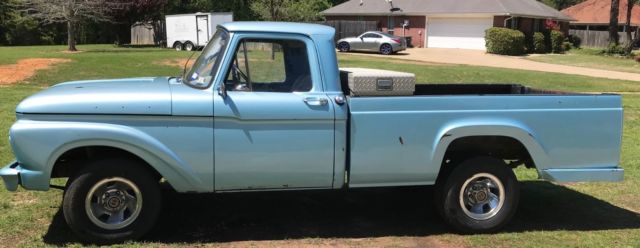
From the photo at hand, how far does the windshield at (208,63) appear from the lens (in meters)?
4.78

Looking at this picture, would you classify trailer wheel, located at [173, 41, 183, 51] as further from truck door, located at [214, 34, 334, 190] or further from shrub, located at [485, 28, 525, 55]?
truck door, located at [214, 34, 334, 190]

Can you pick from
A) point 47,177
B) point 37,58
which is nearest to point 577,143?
point 47,177

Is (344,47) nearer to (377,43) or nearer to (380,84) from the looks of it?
(377,43)

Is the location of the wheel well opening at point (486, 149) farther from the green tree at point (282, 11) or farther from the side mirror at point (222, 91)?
A: the green tree at point (282, 11)

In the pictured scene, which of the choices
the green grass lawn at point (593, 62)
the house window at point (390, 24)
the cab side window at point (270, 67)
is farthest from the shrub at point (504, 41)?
the cab side window at point (270, 67)

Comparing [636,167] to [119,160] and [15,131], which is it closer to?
[119,160]

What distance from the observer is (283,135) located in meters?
4.72

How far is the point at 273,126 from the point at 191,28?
34939mm

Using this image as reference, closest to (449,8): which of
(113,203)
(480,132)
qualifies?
(480,132)

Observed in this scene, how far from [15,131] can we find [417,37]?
139 feet

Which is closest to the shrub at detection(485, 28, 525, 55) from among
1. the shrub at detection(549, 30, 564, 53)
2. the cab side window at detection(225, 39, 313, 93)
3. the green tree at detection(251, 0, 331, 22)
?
the shrub at detection(549, 30, 564, 53)

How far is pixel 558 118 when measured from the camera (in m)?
5.05

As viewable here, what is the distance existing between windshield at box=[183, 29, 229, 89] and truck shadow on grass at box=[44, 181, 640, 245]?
1.28m

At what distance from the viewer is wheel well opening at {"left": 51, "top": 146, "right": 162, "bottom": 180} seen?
15.4ft
